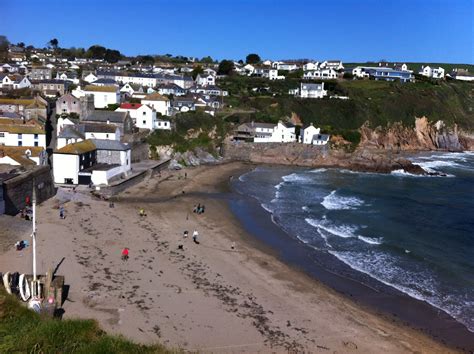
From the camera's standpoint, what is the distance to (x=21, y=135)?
30.5 meters

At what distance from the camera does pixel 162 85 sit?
62031 millimetres

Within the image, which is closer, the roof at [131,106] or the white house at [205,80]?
the roof at [131,106]

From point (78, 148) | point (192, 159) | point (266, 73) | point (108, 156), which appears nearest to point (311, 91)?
point (266, 73)

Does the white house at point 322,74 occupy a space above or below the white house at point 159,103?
above

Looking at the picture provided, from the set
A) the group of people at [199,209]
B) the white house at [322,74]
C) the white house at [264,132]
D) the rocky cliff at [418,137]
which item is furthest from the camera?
the white house at [322,74]

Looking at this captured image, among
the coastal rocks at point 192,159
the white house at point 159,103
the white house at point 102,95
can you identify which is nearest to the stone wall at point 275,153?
the coastal rocks at point 192,159

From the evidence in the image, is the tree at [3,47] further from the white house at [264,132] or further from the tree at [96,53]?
the white house at [264,132]

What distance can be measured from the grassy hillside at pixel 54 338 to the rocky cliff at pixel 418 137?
49.5 metres

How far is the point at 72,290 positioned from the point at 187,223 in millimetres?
10434

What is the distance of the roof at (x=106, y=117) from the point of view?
3872cm

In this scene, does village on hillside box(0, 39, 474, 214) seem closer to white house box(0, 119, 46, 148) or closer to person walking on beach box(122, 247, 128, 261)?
white house box(0, 119, 46, 148)

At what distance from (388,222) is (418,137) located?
40030mm

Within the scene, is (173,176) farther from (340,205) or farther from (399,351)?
(399,351)

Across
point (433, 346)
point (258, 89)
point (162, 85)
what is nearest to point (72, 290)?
point (433, 346)
